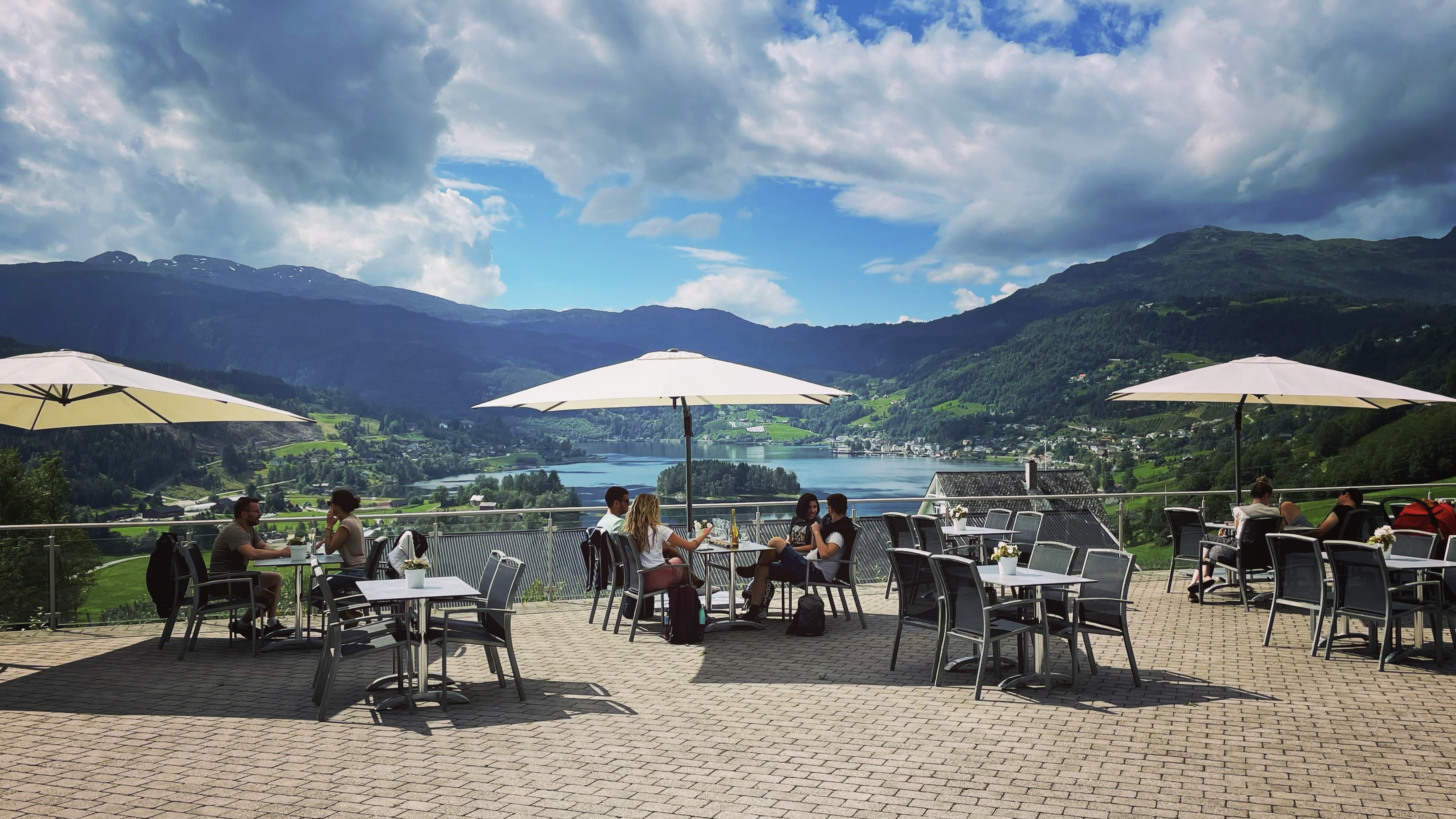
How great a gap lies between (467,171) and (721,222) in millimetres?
48974

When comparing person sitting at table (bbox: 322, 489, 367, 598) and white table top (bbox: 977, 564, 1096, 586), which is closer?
white table top (bbox: 977, 564, 1096, 586)

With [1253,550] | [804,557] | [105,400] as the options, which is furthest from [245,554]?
[1253,550]

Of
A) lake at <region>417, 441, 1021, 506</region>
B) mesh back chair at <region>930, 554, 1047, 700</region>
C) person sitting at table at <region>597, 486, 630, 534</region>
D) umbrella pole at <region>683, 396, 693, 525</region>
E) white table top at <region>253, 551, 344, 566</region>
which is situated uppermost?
umbrella pole at <region>683, 396, 693, 525</region>

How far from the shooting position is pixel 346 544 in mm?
8672

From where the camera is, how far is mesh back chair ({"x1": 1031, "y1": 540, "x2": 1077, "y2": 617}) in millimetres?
6977

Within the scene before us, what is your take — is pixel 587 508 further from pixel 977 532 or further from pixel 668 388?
pixel 977 532

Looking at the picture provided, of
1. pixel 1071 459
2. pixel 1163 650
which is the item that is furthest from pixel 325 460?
pixel 1163 650

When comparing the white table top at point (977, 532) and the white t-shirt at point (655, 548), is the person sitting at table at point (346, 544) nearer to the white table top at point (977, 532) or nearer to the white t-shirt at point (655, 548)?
the white t-shirt at point (655, 548)

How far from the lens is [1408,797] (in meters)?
4.31

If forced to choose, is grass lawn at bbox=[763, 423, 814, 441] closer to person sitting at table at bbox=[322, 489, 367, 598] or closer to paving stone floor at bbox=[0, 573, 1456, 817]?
person sitting at table at bbox=[322, 489, 367, 598]

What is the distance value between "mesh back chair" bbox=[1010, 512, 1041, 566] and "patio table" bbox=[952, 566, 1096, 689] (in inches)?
134

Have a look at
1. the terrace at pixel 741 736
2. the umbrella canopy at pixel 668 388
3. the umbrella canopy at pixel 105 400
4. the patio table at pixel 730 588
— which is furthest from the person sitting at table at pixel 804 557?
the umbrella canopy at pixel 105 400

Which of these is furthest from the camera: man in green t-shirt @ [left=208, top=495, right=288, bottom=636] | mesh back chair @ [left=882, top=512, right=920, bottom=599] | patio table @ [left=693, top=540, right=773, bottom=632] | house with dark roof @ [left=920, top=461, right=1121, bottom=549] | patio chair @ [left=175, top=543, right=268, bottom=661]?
house with dark roof @ [left=920, top=461, right=1121, bottom=549]

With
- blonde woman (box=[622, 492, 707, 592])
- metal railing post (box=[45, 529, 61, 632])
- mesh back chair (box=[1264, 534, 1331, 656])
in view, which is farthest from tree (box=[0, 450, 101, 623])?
mesh back chair (box=[1264, 534, 1331, 656])
